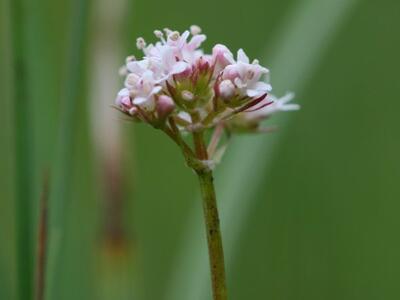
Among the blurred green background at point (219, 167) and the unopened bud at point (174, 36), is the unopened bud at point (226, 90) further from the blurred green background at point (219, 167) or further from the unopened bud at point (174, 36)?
the blurred green background at point (219, 167)

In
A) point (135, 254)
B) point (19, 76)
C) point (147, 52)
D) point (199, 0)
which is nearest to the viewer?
point (147, 52)

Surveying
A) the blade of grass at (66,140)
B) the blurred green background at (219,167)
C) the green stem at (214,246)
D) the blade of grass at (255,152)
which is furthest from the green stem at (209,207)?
the blade of grass at (255,152)

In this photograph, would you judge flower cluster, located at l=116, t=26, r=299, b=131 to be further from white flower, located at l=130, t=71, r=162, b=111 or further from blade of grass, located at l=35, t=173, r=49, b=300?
blade of grass, located at l=35, t=173, r=49, b=300

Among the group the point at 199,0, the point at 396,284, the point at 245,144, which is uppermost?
the point at 199,0

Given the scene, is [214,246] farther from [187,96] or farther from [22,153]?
[22,153]

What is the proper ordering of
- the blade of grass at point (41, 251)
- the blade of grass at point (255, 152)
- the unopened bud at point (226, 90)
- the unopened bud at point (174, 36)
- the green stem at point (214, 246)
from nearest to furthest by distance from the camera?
the green stem at point (214, 246), the unopened bud at point (226, 90), the unopened bud at point (174, 36), the blade of grass at point (41, 251), the blade of grass at point (255, 152)

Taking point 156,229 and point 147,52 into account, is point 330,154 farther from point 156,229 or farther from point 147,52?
point 147,52

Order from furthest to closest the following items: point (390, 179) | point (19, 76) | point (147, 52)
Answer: point (390, 179), point (19, 76), point (147, 52)

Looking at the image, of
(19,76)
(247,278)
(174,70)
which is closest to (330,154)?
(247,278)
